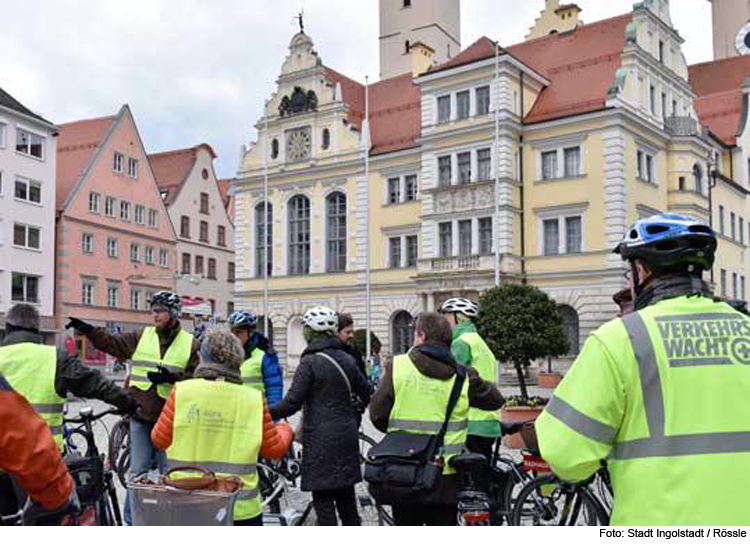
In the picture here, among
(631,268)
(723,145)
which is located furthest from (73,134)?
(631,268)

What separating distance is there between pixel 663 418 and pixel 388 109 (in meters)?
47.3

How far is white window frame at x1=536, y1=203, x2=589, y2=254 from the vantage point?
1532 inches

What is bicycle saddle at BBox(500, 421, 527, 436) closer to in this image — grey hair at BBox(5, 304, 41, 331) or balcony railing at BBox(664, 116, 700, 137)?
grey hair at BBox(5, 304, 41, 331)

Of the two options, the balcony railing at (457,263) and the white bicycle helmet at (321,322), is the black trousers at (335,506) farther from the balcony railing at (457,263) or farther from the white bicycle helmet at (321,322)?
the balcony railing at (457,263)

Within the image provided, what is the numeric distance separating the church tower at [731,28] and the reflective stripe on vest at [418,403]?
68.5 metres

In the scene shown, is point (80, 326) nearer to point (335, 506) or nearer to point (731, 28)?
point (335, 506)

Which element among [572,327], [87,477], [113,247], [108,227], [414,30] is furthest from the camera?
[414,30]

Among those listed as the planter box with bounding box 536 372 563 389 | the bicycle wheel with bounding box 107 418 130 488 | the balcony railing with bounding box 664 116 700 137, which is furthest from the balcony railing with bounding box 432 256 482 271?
the bicycle wheel with bounding box 107 418 130 488

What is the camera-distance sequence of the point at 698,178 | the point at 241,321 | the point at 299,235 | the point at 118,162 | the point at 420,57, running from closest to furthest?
the point at 241,321 < the point at 698,178 < the point at 299,235 < the point at 118,162 < the point at 420,57

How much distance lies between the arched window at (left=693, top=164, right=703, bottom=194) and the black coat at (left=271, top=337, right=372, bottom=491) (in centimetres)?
3950

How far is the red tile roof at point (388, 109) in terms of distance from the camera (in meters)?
46.1

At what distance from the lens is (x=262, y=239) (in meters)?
50.6

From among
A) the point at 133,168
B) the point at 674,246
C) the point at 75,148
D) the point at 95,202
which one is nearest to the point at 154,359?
the point at 674,246

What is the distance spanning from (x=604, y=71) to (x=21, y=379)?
129 feet
